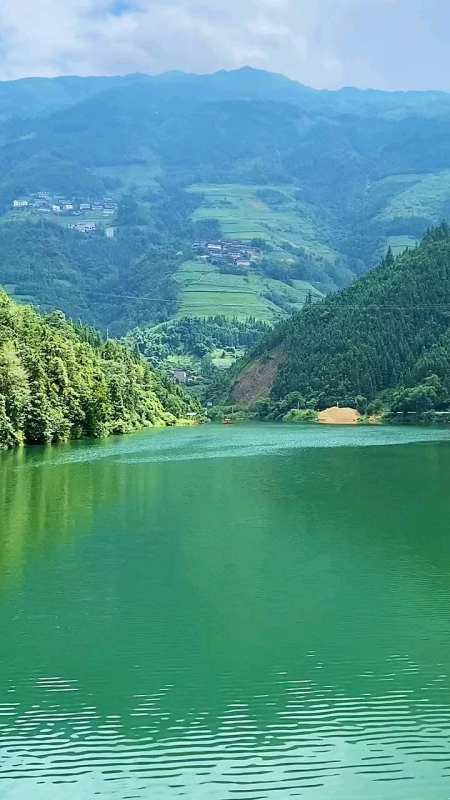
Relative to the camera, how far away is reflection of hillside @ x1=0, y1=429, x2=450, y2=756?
20703 mm

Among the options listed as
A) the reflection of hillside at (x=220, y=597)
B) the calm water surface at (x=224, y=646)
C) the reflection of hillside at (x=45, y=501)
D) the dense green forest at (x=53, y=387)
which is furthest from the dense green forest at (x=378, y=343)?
the calm water surface at (x=224, y=646)

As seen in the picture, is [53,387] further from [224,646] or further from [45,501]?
[224,646]

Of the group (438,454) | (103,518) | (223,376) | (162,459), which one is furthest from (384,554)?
(223,376)

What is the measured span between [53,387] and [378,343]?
75.9 metres

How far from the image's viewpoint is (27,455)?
227 ft

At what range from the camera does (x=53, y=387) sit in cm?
8256

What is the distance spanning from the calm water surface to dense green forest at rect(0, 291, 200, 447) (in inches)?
1121

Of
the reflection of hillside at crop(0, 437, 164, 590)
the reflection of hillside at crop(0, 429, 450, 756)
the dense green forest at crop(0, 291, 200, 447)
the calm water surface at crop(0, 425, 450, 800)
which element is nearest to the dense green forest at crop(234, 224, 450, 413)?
the dense green forest at crop(0, 291, 200, 447)

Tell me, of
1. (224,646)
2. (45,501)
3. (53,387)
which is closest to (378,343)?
(53,387)

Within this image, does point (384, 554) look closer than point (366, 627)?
No

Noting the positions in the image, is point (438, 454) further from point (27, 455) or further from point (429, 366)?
point (429, 366)

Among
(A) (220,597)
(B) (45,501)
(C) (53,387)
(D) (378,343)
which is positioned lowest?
(A) (220,597)

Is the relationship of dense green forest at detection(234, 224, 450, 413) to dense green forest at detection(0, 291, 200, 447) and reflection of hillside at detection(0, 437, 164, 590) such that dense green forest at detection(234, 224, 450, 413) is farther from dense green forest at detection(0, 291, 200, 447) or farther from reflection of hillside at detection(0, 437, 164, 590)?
reflection of hillside at detection(0, 437, 164, 590)

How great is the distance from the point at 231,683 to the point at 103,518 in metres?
21.8
